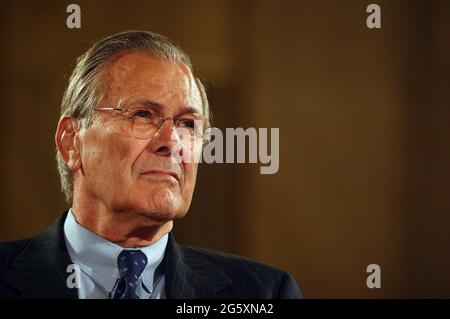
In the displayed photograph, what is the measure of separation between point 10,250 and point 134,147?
1.53ft

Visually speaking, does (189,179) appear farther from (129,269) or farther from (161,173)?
(129,269)

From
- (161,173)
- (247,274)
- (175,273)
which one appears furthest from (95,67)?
(247,274)

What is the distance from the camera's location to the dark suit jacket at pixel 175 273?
1910 millimetres

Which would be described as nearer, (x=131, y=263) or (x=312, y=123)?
(x=131, y=263)

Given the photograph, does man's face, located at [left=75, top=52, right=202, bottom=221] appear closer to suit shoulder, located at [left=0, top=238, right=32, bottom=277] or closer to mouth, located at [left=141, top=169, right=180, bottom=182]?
mouth, located at [left=141, top=169, right=180, bottom=182]

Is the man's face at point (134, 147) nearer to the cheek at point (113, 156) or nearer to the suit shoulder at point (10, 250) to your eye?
the cheek at point (113, 156)

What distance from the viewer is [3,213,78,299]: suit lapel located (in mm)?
1907

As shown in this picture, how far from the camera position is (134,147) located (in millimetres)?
1935

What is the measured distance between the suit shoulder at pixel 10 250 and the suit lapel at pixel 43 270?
0.01 metres

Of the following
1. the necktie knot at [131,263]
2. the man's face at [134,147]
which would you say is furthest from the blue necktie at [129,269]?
the man's face at [134,147]

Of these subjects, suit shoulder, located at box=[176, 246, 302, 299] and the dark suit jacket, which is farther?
suit shoulder, located at box=[176, 246, 302, 299]

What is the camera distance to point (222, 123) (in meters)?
2.10

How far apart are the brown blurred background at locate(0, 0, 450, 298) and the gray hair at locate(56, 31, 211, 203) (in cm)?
7

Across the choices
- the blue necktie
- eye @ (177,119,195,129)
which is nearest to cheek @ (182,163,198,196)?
eye @ (177,119,195,129)
